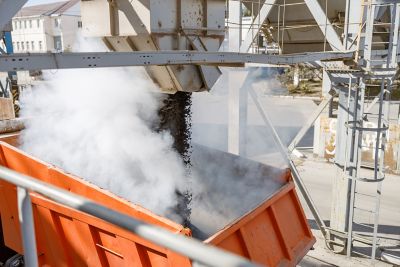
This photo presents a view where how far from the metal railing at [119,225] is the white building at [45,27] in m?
34.3

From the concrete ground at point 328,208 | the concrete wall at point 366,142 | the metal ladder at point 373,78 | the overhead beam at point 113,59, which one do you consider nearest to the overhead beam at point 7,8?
the overhead beam at point 113,59

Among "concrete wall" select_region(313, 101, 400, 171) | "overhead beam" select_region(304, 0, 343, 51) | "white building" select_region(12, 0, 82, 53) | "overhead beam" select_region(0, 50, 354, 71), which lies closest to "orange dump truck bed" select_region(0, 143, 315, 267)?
"overhead beam" select_region(0, 50, 354, 71)

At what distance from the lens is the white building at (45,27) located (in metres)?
34.2

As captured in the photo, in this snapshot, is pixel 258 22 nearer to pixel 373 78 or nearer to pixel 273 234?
pixel 373 78

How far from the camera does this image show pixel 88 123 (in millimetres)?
5094

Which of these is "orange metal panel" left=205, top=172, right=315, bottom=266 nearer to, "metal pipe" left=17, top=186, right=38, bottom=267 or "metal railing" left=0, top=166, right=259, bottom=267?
"metal pipe" left=17, top=186, right=38, bottom=267

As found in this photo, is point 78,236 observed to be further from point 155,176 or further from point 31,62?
point 31,62

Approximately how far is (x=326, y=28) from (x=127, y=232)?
4313 mm

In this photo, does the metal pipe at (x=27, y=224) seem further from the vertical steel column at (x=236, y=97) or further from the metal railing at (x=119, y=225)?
the vertical steel column at (x=236, y=97)

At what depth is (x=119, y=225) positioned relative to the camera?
1.36 m

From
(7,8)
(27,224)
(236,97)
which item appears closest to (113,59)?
(7,8)

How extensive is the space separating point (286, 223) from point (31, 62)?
3536 mm

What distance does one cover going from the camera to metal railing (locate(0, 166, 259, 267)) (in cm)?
113

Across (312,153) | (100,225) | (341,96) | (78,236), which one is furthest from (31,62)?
(312,153)
